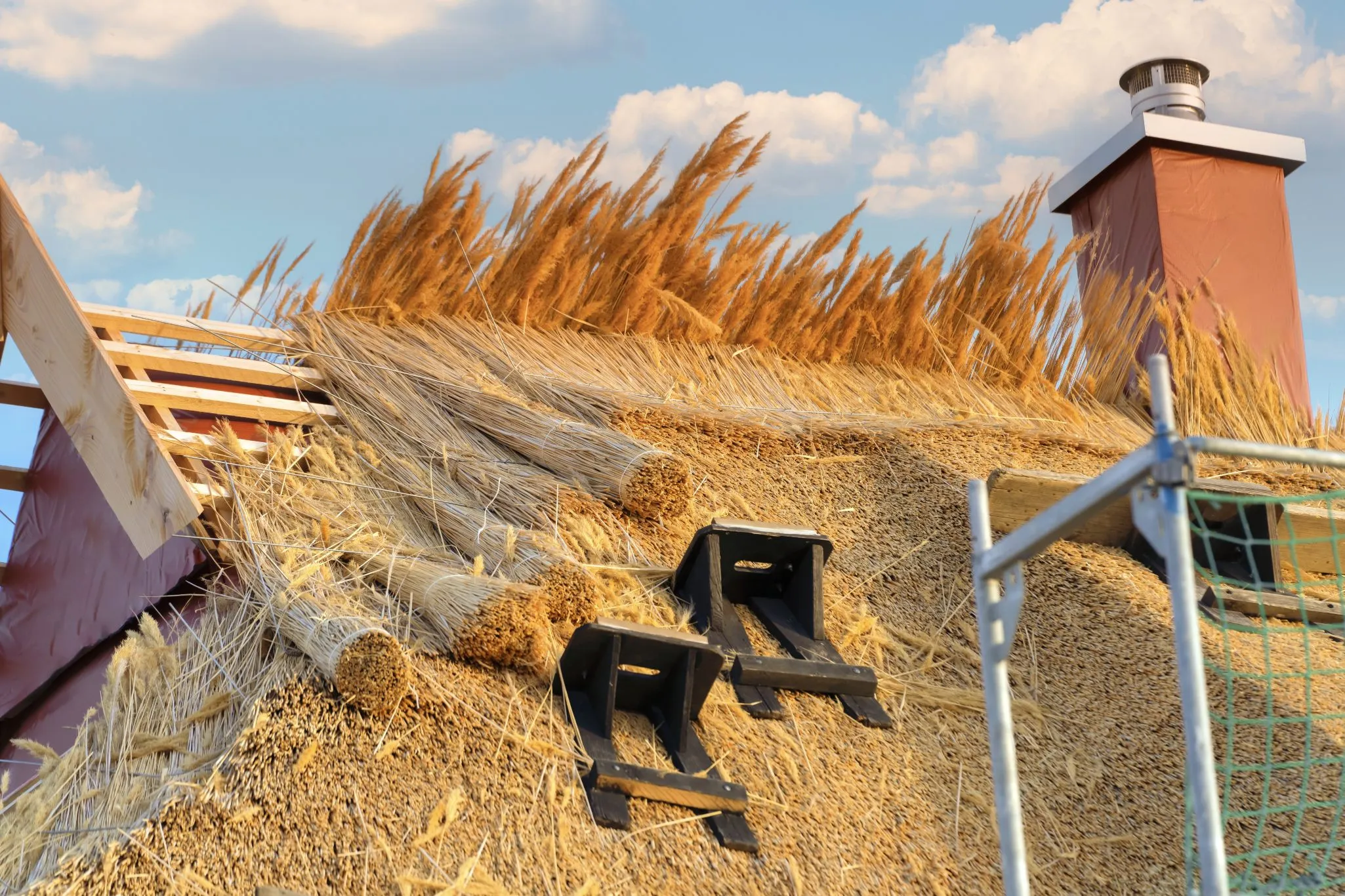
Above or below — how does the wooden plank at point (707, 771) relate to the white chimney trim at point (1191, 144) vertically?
below

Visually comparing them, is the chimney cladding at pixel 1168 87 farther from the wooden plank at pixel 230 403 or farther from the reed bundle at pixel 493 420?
the wooden plank at pixel 230 403

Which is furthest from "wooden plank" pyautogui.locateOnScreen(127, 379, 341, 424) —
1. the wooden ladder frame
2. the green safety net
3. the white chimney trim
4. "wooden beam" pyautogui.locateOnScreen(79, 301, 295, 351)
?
the white chimney trim

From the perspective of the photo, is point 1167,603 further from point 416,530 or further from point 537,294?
point 537,294

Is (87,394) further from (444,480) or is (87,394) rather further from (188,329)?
(444,480)

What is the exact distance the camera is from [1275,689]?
319cm

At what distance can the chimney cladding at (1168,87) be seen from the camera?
22.8ft

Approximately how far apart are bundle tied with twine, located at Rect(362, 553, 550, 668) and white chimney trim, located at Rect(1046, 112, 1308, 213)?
5289 millimetres

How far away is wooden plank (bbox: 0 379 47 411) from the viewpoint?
14.4ft

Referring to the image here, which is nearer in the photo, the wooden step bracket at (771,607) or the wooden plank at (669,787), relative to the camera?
the wooden plank at (669,787)

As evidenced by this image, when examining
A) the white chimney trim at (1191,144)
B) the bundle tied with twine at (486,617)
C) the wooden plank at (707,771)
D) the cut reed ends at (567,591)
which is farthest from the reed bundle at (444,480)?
the white chimney trim at (1191,144)

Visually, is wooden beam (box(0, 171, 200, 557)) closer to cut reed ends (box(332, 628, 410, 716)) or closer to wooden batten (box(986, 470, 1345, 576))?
cut reed ends (box(332, 628, 410, 716))

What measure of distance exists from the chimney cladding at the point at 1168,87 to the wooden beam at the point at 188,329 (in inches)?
208

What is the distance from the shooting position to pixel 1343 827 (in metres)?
2.79

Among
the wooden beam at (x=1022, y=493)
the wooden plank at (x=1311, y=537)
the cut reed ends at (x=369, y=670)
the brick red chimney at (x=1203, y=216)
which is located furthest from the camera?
the brick red chimney at (x=1203, y=216)
